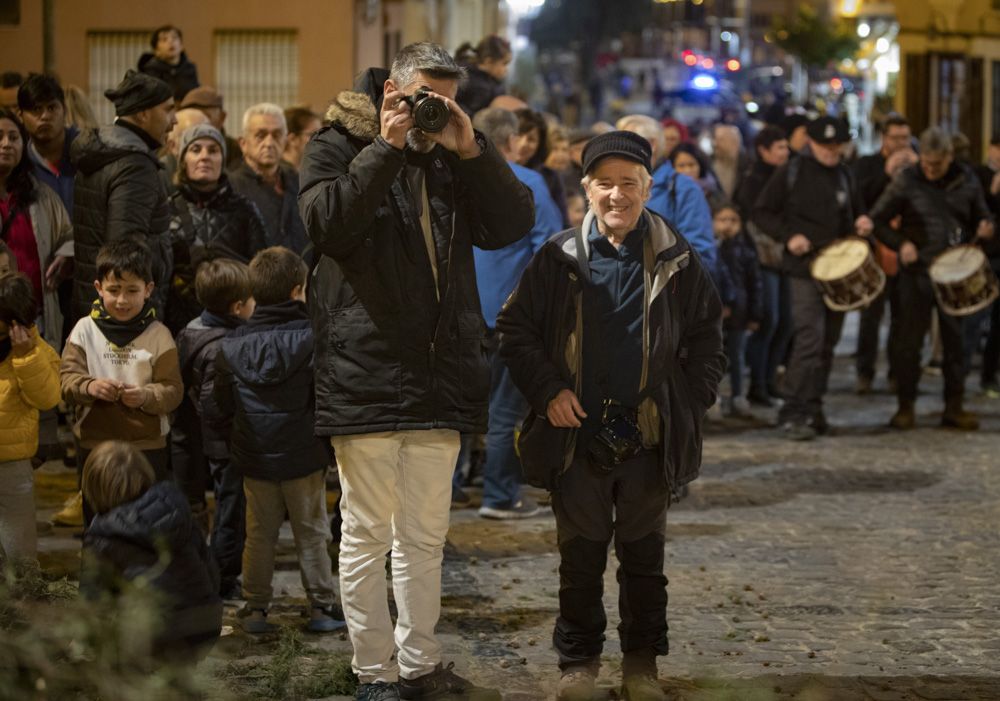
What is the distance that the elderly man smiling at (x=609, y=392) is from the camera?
6680 millimetres

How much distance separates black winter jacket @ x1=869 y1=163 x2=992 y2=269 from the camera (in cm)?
1374

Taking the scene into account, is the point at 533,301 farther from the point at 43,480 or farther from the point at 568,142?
the point at 568,142

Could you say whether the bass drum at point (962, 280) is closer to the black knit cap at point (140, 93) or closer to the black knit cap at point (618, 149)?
the black knit cap at point (140, 93)

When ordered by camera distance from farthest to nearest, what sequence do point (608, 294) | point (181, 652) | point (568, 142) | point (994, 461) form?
point (568, 142)
point (994, 461)
point (608, 294)
point (181, 652)

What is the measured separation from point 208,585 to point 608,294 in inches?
76.7

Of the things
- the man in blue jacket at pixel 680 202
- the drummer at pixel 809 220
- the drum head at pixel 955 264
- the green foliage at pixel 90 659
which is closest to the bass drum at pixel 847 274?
the drummer at pixel 809 220

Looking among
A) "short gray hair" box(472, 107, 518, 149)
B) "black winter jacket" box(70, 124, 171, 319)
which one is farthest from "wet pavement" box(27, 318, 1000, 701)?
"short gray hair" box(472, 107, 518, 149)

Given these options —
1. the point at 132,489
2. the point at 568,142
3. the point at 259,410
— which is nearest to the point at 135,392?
the point at 259,410

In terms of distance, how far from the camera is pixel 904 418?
14.0m

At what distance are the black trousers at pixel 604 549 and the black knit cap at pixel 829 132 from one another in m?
6.92

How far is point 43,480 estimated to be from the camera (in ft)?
36.4

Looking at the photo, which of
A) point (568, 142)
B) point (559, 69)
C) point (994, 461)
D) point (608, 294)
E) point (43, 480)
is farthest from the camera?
point (559, 69)

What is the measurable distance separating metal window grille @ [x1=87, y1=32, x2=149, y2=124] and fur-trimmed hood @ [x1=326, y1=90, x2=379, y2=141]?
13.2 metres

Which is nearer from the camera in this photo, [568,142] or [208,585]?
[208,585]
